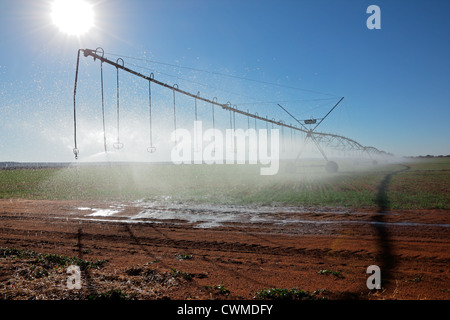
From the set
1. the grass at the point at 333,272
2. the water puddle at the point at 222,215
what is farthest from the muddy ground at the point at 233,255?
the water puddle at the point at 222,215

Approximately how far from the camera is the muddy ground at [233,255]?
565 centimetres

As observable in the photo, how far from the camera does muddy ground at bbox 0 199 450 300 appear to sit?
5.65 metres

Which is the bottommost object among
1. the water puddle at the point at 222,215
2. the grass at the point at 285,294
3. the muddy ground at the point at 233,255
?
the water puddle at the point at 222,215

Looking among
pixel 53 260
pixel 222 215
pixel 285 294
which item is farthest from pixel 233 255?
pixel 222 215

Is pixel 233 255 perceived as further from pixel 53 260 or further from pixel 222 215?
pixel 222 215

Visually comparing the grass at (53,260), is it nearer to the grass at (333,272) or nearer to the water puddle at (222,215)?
the water puddle at (222,215)

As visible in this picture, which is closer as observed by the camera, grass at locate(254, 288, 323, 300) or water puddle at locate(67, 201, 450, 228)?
grass at locate(254, 288, 323, 300)

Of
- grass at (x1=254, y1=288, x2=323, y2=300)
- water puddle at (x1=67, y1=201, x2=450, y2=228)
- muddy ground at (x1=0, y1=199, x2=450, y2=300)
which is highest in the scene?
grass at (x1=254, y1=288, x2=323, y2=300)

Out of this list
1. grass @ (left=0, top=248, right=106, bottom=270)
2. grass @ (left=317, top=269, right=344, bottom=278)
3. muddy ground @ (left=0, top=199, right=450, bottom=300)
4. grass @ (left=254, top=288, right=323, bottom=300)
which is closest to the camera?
grass @ (left=254, top=288, right=323, bottom=300)

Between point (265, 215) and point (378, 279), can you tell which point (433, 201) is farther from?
point (378, 279)

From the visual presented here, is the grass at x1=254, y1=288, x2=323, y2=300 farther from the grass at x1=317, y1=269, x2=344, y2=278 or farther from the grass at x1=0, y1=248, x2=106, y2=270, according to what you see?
the grass at x1=0, y1=248, x2=106, y2=270

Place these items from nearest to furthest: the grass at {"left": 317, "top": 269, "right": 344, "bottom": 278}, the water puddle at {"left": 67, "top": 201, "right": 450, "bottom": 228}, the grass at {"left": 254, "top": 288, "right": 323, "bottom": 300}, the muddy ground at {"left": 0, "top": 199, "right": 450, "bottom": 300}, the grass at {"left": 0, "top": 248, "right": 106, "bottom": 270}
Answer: the grass at {"left": 254, "top": 288, "right": 323, "bottom": 300}, the muddy ground at {"left": 0, "top": 199, "right": 450, "bottom": 300}, the grass at {"left": 317, "top": 269, "right": 344, "bottom": 278}, the grass at {"left": 0, "top": 248, "right": 106, "bottom": 270}, the water puddle at {"left": 67, "top": 201, "right": 450, "bottom": 228}

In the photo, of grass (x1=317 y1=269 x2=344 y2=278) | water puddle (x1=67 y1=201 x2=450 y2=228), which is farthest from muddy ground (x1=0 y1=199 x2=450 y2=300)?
water puddle (x1=67 y1=201 x2=450 y2=228)
